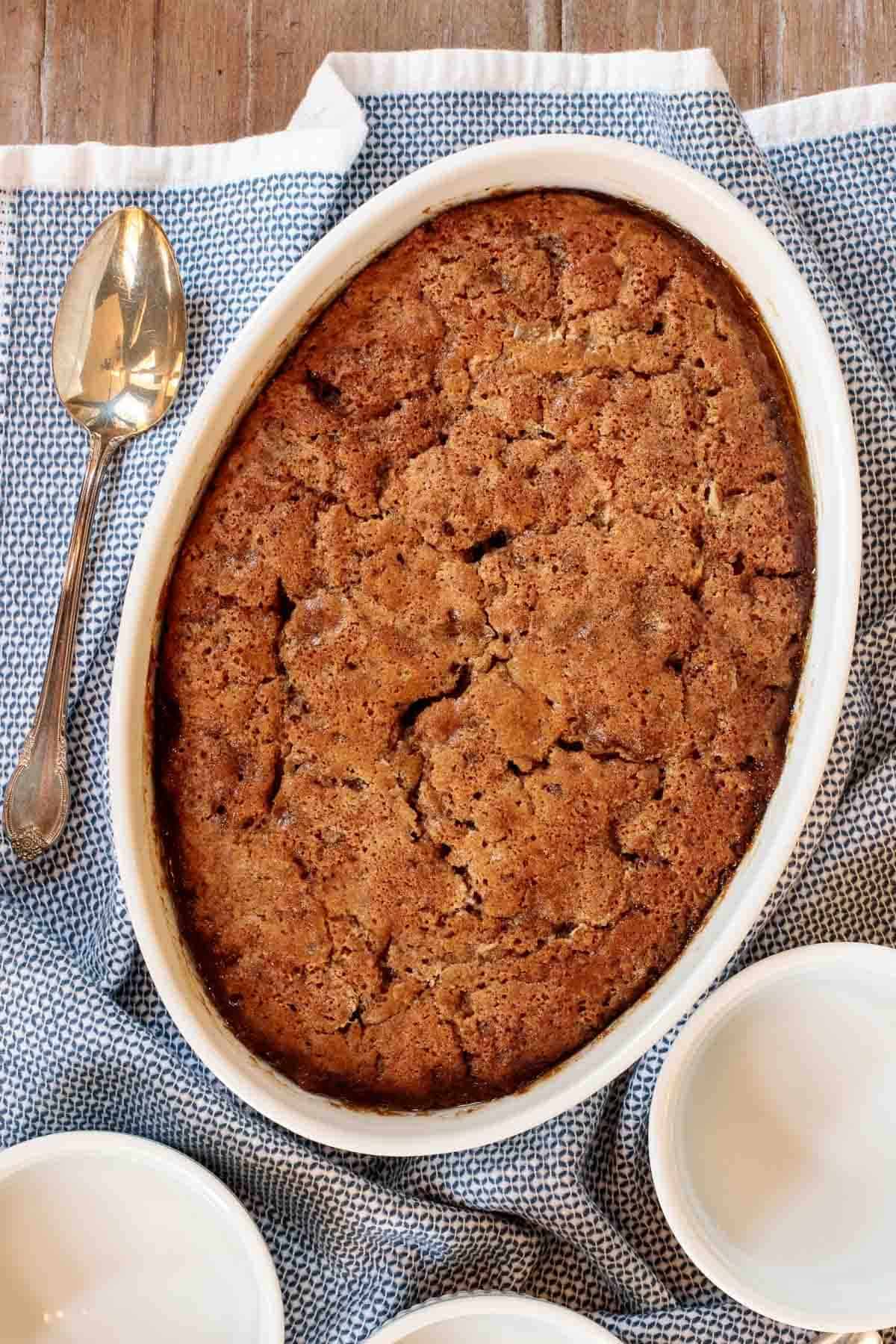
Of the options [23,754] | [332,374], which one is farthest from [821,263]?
[23,754]

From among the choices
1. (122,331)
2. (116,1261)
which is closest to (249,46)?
(122,331)

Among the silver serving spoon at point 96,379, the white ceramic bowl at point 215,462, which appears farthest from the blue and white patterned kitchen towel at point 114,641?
the white ceramic bowl at point 215,462

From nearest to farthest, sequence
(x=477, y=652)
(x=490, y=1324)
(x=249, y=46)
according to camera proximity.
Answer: (x=477, y=652)
(x=490, y=1324)
(x=249, y=46)

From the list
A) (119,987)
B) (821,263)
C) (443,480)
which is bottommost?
(119,987)

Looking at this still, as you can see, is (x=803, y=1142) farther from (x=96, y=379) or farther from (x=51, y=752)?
(x=96, y=379)

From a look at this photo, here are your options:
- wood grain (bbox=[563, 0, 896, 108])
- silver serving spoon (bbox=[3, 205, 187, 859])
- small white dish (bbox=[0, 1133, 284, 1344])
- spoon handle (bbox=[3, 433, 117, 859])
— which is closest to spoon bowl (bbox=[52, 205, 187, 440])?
silver serving spoon (bbox=[3, 205, 187, 859])

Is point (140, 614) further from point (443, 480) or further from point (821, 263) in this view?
point (821, 263)
